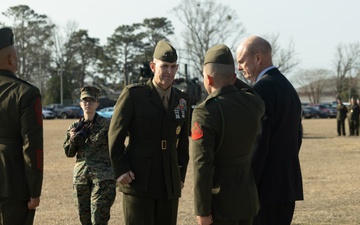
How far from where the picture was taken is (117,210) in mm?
9023

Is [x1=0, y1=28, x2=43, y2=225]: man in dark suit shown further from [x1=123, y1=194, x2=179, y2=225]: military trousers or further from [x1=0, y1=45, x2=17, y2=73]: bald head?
[x1=123, y1=194, x2=179, y2=225]: military trousers

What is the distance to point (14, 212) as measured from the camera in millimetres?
4363

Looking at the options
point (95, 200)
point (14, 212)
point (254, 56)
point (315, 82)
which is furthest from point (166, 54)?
point (315, 82)

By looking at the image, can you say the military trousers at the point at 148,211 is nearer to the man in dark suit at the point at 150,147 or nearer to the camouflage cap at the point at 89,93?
the man in dark suit at the point at 150,147

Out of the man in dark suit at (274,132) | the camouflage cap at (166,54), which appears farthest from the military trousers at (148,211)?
the camouflage cap at (166,54)

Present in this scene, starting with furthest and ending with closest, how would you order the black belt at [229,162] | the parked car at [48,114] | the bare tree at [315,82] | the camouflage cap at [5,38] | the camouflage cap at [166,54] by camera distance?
the bare tree at [315,82], the parked car at [48,114], the camouflage cap at [166,54], the camouflage cap at [5,38], the black belt at [229,162]

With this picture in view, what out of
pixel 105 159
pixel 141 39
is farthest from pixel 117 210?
pixel 141 39

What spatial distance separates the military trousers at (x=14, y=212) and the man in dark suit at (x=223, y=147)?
1.29m

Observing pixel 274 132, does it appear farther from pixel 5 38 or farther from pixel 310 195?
pixel 310 195

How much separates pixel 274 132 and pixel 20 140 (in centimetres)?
193

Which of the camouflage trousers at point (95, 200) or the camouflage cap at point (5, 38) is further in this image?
the camouflage trousers at point (95, 200)

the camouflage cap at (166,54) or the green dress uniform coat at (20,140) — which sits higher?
the camouflage cap at (166,54)

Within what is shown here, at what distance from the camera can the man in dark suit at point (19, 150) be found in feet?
14.1

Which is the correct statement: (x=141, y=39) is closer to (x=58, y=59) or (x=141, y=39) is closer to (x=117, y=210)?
(x=58, y=59)
